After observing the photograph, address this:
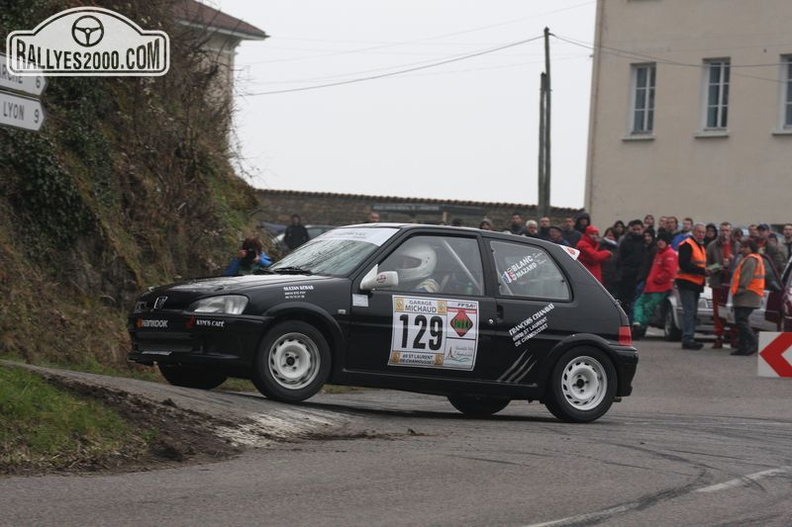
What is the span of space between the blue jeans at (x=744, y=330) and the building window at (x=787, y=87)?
1955cm

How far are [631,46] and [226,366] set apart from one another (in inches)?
1338

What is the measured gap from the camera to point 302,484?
898cm

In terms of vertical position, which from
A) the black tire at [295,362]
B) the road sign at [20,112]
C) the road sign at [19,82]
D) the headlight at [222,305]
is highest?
the road sign at [19,82]

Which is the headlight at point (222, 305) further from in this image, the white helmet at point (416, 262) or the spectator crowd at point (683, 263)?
the spectator crowd at point (683, 263)

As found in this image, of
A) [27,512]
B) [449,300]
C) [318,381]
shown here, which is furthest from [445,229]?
[27,512]

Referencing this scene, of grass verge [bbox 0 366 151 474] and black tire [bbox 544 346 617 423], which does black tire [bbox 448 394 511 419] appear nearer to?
black tire [bbox 544 346 617 423]

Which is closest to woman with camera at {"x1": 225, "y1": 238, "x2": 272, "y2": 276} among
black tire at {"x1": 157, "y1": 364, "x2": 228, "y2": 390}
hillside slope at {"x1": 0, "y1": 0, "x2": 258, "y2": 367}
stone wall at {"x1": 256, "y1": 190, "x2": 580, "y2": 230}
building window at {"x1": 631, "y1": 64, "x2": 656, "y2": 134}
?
hillside slope at {"x1": 0, "y1": 0, "x2": 258, "y2": 367}

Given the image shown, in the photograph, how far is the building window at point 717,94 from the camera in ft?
141

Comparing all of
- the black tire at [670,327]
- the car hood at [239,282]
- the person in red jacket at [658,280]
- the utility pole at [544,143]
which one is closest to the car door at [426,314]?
the car hood at [239,282]

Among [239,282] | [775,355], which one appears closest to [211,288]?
[239,282]

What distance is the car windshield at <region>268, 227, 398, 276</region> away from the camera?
520 inches

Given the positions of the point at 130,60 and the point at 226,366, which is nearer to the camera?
the point at 226,366

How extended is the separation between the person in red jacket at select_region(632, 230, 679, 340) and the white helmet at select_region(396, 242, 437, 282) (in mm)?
12537

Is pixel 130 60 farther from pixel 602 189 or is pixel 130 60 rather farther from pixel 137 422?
pixel 602 189
